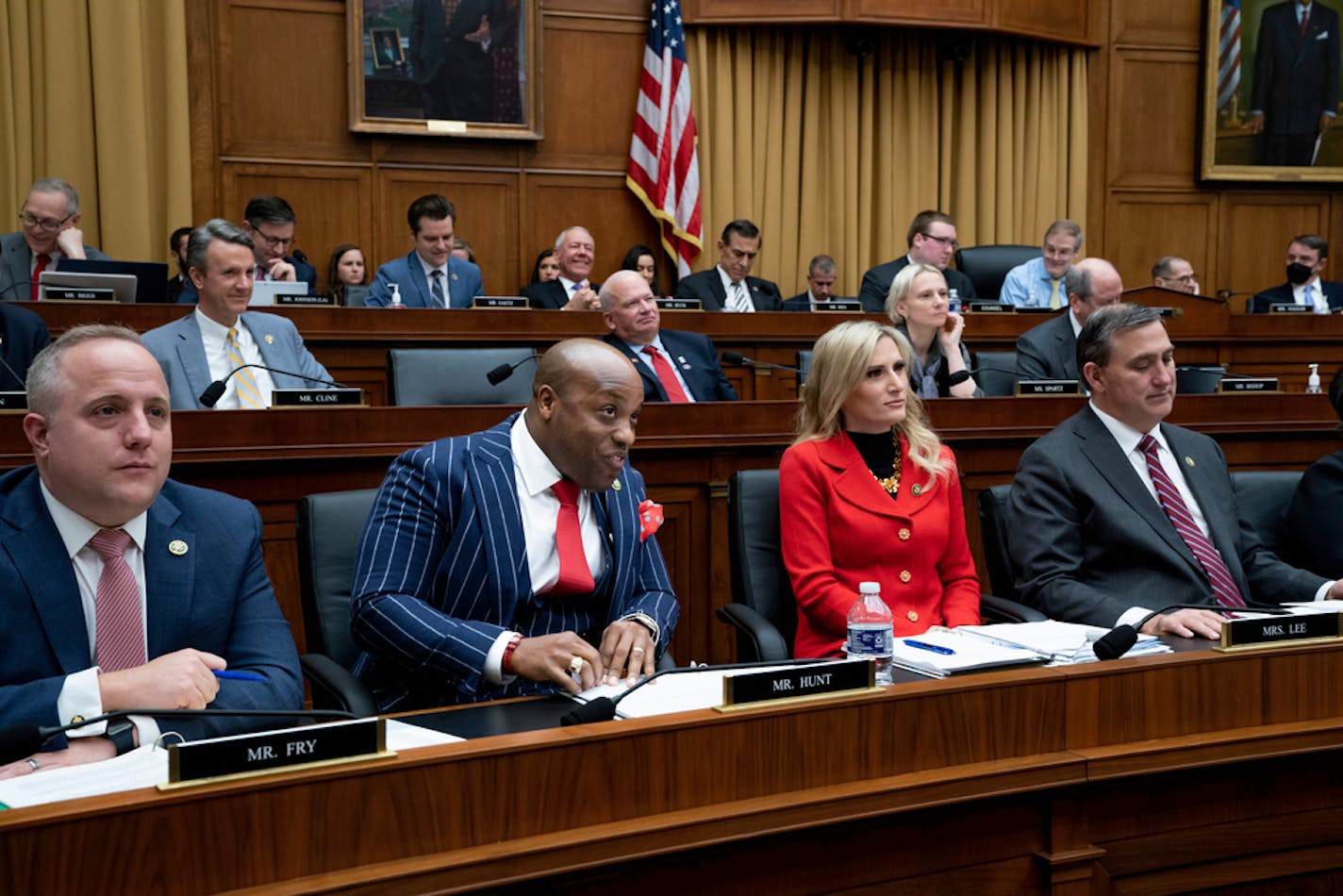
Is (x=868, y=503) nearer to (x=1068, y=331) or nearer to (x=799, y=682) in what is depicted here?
(x=799, y=682)

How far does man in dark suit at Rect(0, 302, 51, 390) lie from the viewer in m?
4.13

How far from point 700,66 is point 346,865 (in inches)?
300

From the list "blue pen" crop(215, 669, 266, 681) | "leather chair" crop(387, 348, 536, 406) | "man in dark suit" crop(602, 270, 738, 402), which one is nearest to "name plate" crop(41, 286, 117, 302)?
"leather chair" crop(387, 348, 536, 406)

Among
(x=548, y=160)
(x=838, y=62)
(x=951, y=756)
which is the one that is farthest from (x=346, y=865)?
(x=838, y=62)

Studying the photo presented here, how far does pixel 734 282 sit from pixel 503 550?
526 centimetres

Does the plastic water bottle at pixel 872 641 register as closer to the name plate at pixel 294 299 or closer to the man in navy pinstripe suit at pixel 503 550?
the man in navy pinstripe suit at pixel 503 550

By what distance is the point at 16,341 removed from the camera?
4.14m

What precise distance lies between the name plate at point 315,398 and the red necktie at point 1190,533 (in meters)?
2.12

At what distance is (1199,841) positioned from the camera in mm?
1767

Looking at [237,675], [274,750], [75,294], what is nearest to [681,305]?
[75,294]

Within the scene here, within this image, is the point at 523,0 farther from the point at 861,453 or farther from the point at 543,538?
the point at 543,538

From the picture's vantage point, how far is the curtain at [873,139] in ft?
27.9

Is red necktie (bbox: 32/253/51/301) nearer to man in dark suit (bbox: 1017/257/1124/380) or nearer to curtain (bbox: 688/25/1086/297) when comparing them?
curtain (bbox: 688/25/1086/297)

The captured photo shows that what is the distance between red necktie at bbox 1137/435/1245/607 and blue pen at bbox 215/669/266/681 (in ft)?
6.54
